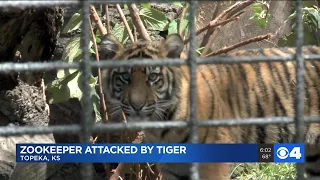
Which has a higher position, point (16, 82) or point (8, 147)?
point (16, 82)

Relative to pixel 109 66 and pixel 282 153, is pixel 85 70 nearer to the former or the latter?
pixel 109 66

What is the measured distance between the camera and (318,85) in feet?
12.0

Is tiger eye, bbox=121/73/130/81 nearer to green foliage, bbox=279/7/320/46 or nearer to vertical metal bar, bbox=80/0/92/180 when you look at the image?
vertical metal bar, bbox=80/0/92/180

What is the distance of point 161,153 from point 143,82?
955 mm

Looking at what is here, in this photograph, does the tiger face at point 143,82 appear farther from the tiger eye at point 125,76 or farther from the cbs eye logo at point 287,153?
the cbs eye logo at point 287,153

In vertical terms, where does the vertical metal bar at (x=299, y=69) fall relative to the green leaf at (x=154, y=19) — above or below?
below

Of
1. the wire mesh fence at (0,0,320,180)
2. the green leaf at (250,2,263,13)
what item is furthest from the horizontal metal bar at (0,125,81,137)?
the green leaf at (250,2,263,13)

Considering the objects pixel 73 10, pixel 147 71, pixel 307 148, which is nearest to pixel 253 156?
pixel 147 71

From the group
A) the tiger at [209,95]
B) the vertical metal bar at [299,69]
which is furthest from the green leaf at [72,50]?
the vertical metal bar at [299,69]

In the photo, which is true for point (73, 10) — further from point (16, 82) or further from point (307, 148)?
point (307, 148)

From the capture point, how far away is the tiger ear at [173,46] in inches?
121

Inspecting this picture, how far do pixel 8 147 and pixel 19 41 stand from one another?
729mm

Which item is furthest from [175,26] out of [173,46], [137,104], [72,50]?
[137,104]

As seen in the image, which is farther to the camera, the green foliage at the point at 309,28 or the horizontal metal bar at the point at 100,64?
the green foliage at the point at 309,28
